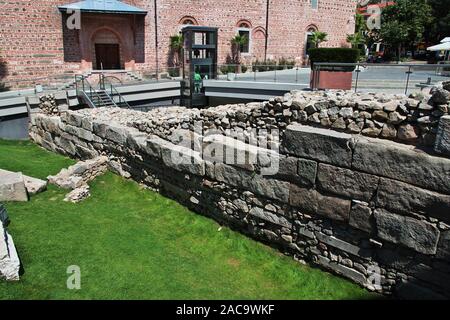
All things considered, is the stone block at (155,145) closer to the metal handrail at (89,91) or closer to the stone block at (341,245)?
the stone block at (341,245)

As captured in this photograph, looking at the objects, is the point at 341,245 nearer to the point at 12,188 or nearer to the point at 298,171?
the point at 298,171

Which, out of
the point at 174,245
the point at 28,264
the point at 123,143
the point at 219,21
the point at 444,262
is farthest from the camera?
the point at 219,21

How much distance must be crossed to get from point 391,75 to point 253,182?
26.9 ft

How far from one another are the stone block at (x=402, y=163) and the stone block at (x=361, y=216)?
0.46 m

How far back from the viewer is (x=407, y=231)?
4422mm

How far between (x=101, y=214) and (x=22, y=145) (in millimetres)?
7218

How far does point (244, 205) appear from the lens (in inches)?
241

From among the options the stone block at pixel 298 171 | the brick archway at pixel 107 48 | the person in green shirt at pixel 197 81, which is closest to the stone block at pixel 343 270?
the stone block at pixel 298 171

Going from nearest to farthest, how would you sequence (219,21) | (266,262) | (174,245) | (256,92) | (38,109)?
(266,262) → (174,245) → (38,109) → (256,92) → (219,21)

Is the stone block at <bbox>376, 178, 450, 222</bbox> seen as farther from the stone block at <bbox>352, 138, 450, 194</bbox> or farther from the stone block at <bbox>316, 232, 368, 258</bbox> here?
the stone block at <bbox>316, 232, 368, 258</bbox>

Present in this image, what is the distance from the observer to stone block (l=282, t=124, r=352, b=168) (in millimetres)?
4791

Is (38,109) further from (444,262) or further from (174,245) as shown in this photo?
(444,262)

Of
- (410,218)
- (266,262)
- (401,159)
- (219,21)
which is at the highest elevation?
(219,21)

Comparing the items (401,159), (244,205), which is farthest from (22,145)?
(401,159)
